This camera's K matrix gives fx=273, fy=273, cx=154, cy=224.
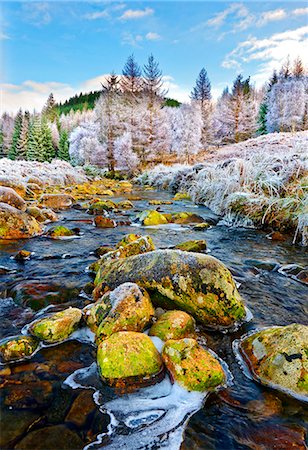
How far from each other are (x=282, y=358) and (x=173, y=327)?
0.81m

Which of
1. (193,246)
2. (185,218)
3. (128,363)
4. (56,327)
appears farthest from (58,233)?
(128,363)

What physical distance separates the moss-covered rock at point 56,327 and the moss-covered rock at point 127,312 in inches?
10.8

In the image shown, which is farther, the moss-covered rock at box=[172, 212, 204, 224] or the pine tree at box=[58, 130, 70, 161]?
the pine tree at box=[58, 130, 70, 161]

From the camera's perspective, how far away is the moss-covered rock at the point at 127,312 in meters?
2.23

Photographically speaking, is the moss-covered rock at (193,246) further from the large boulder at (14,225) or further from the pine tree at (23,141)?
the pine tree at (23,141)

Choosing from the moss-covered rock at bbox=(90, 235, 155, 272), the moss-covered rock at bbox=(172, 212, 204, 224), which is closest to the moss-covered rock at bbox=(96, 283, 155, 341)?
the moss-covered rock at bbox=(90, 235, 155, 272)

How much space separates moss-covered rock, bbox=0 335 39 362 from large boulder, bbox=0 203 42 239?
347 cm

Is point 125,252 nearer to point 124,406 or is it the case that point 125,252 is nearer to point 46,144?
point 124,406

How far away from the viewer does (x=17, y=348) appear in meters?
2.06

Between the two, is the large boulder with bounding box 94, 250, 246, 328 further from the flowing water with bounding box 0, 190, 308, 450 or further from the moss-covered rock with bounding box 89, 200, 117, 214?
the moss-covered rock with bounding box 89, 200, 117, 214

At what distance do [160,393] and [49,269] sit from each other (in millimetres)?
2550

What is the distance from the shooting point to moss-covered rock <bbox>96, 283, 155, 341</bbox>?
87.9 inches

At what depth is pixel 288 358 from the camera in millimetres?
1854

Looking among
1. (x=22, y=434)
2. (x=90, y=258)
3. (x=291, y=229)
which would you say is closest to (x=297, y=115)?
(x=291, y=229)
